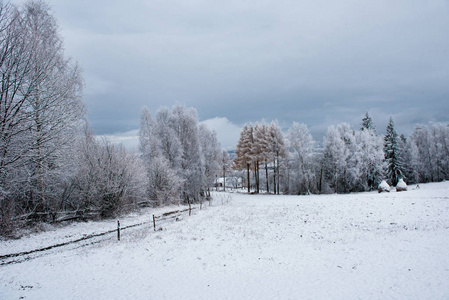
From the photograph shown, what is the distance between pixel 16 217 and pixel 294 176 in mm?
40454

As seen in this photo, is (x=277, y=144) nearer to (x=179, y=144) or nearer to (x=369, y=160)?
(x=369, y=160)

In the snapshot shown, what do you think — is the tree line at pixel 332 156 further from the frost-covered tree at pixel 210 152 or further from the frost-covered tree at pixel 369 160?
the frost-covered tree at pixel 210 152

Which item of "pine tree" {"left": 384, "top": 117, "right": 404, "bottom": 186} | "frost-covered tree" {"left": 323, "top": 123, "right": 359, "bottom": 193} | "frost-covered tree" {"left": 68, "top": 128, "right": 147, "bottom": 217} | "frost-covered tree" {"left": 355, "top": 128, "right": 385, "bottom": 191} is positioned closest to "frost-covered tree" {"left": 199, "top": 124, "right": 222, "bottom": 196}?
"frost-covered tree" {"left": 68, "top": 128, "right": 147, "bottom": 217}

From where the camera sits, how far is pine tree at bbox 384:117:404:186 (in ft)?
138

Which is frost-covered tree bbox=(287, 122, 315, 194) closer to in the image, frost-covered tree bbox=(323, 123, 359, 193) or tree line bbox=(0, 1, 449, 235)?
tree line bbox=(0, 1, 449, 235)

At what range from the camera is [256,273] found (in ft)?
28.1

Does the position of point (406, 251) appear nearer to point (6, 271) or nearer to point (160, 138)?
point (6, 271)

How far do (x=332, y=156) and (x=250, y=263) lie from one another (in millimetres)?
36784

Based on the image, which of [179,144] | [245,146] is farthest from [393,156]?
[179,144]

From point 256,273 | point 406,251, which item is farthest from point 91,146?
point 406,251

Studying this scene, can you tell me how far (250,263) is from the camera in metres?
9.52

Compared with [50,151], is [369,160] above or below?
below

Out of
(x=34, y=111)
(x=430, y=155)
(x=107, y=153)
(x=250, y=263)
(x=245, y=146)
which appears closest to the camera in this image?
(x=250, y=263)

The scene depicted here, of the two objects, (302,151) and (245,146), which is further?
(245,146)
